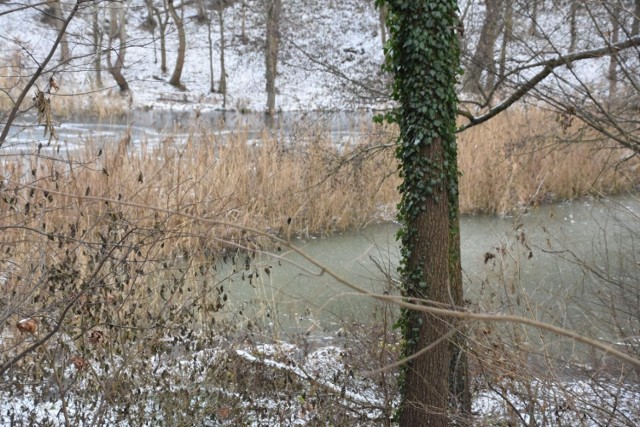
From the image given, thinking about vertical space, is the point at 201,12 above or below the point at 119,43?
above

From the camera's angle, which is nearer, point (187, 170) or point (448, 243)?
point (448, 243)

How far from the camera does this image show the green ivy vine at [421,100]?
3.38 metres

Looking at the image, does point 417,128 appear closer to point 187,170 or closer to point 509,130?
point 187,170

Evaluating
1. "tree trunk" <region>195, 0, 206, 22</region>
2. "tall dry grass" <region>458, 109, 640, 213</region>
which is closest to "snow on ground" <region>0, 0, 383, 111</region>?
"tree trunk" <region>195, 0, 206, 22</region>

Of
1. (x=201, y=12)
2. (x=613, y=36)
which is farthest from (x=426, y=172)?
(x=201, y=12)

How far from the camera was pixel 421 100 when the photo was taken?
135 inches

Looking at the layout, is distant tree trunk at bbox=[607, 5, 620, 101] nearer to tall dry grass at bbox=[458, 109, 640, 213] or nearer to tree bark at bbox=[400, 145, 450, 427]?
tree bark at bbox=[400, 145, 450, 427]

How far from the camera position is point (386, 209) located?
936 centimetres

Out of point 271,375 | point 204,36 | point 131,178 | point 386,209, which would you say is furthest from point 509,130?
point 204,36

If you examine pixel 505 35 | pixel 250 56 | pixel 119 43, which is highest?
pixel 250 56

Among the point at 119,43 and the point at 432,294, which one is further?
the point at 119,43

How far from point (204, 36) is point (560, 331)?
102 ft

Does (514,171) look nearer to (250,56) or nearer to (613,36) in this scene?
(613,36)

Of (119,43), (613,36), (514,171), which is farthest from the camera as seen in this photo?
(514,171)
